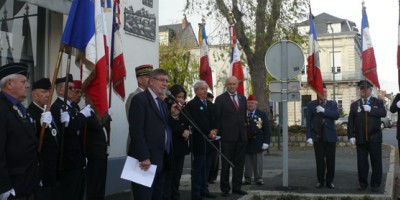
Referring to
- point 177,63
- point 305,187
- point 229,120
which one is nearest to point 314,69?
point 305,187

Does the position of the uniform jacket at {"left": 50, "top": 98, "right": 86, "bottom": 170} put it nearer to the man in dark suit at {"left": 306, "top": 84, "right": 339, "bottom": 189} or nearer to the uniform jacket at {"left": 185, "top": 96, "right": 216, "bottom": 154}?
the uniform jacket at {"left": 185, "top": 96, "right": 216, "bottom": 154}

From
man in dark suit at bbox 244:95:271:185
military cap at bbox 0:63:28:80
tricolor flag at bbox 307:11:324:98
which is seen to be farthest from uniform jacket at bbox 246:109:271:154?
military cap at bbox 0:63:28:80

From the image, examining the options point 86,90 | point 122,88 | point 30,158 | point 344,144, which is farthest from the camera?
point 344,144

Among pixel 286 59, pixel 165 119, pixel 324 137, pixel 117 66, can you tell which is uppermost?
pixel 286 59

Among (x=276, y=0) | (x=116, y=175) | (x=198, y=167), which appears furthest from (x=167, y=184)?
(x=276, y=0)

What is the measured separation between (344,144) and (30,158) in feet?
63.5

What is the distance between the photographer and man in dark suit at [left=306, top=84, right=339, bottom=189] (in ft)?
31.1

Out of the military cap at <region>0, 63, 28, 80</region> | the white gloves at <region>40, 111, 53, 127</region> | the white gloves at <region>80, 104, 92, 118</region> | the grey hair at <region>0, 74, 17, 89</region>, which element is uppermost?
the military cap at <region>0, 63, 28, 80</region>

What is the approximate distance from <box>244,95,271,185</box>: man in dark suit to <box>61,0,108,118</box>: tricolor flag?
4.96m

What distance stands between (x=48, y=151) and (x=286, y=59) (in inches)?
227

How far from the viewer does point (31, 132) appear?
14.9ft

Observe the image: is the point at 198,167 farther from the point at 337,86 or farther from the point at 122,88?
the point at 337,86

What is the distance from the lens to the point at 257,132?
415 inches

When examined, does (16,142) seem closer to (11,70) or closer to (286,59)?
(11,70)
